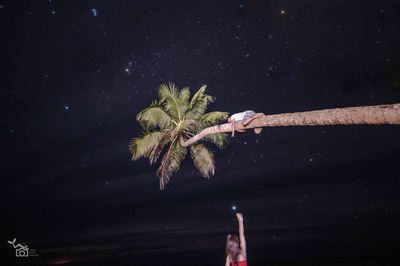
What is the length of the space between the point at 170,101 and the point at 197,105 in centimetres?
138

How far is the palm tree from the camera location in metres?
16.1

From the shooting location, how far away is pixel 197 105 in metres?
16.8

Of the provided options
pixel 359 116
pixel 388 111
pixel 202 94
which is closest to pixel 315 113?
pixel 359 116

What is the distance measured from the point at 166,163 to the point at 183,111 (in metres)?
2.73

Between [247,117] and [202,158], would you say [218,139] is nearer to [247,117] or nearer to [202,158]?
[202,158]

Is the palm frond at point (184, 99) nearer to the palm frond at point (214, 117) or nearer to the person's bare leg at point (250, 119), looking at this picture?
the palm frond at point (214, 117)

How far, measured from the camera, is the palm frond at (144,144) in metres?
16.1

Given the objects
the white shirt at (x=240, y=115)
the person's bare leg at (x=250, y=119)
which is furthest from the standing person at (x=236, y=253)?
the white shirt at (x=240, y=115)

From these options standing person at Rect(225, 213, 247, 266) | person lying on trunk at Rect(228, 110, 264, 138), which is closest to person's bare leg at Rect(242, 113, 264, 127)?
person lying on trunk at Rect(228, 110, 264, 138)

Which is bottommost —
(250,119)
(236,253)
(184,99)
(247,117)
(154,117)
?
(236,253)

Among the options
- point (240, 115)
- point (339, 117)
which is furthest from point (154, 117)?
point (339, 117)

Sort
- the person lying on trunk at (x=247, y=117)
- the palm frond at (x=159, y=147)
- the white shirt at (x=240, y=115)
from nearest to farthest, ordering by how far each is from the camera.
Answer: the person lying on trunk at (x=247, y=117) < the white shirt at (x=240, y=115) < the palm frond at (x=159, y=147)

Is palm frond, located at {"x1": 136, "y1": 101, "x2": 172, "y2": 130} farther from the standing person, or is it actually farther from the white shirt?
the standing person

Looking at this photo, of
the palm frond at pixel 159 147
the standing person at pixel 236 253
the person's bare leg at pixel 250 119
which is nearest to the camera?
the standing person at pixel 236 253
